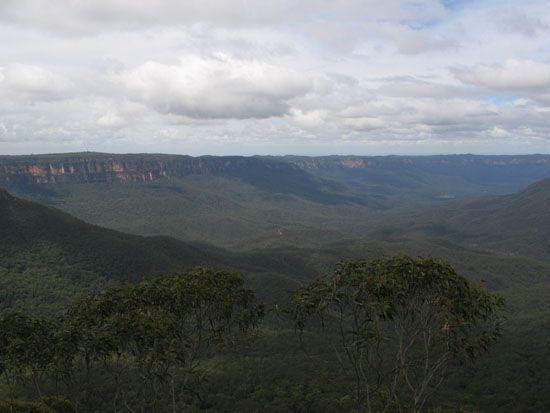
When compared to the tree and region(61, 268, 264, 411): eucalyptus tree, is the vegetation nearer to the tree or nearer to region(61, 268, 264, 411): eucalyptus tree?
region(61, 268, 264, 411): eucalyptus tree

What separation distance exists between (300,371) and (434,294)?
50.4 metres

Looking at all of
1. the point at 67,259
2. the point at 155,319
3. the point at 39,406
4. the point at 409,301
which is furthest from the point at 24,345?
the point at 67,259

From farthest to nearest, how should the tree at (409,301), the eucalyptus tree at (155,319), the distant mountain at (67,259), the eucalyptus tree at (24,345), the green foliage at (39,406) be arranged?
the distant mountain at (67,259) < the green foliage at (39,406) < the eucalyptus tree at (24,345) < the eucalyptus tree at (155,319) < the tree at (409,301)

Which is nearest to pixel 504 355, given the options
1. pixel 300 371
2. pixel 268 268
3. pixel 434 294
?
pixel 300 371

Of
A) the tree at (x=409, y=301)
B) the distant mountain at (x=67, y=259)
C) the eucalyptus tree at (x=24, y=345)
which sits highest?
the tree at (x=409, y=301)

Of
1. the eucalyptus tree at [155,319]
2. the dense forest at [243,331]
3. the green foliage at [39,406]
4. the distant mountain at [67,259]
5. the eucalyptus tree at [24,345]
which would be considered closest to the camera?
the dense forest at [243,331]

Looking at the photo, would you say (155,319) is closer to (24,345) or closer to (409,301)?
(24,345)

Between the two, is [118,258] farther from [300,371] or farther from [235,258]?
[300,371]

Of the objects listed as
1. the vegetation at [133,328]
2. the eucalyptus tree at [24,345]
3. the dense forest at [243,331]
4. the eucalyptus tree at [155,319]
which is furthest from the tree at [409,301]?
the eucalyptus tree at [24,345]

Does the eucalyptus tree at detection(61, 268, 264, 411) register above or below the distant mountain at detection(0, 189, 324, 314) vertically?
above

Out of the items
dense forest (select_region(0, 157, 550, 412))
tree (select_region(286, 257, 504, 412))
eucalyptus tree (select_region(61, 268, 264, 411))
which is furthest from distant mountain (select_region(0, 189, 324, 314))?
tree (select_region(286, 257, 504, 412))

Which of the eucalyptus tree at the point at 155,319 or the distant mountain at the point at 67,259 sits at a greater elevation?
the eucalyptus tree at the point at 155,319

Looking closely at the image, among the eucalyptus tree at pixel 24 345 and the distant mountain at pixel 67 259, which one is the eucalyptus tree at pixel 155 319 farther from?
the distant mountain at pixel 67 259

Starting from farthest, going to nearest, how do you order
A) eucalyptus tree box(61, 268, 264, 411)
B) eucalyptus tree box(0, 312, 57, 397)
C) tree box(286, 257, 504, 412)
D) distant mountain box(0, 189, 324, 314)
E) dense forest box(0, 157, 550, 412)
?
distant mountain box(0, 189, 324, 314)
eucalyptus tree box(0, 312, 57, 397)
eucalyptus tree box(61, 268, 264, 411)
dense forest box(0, 157, 550, 412)
tree box(286, 257, 504, 412)
